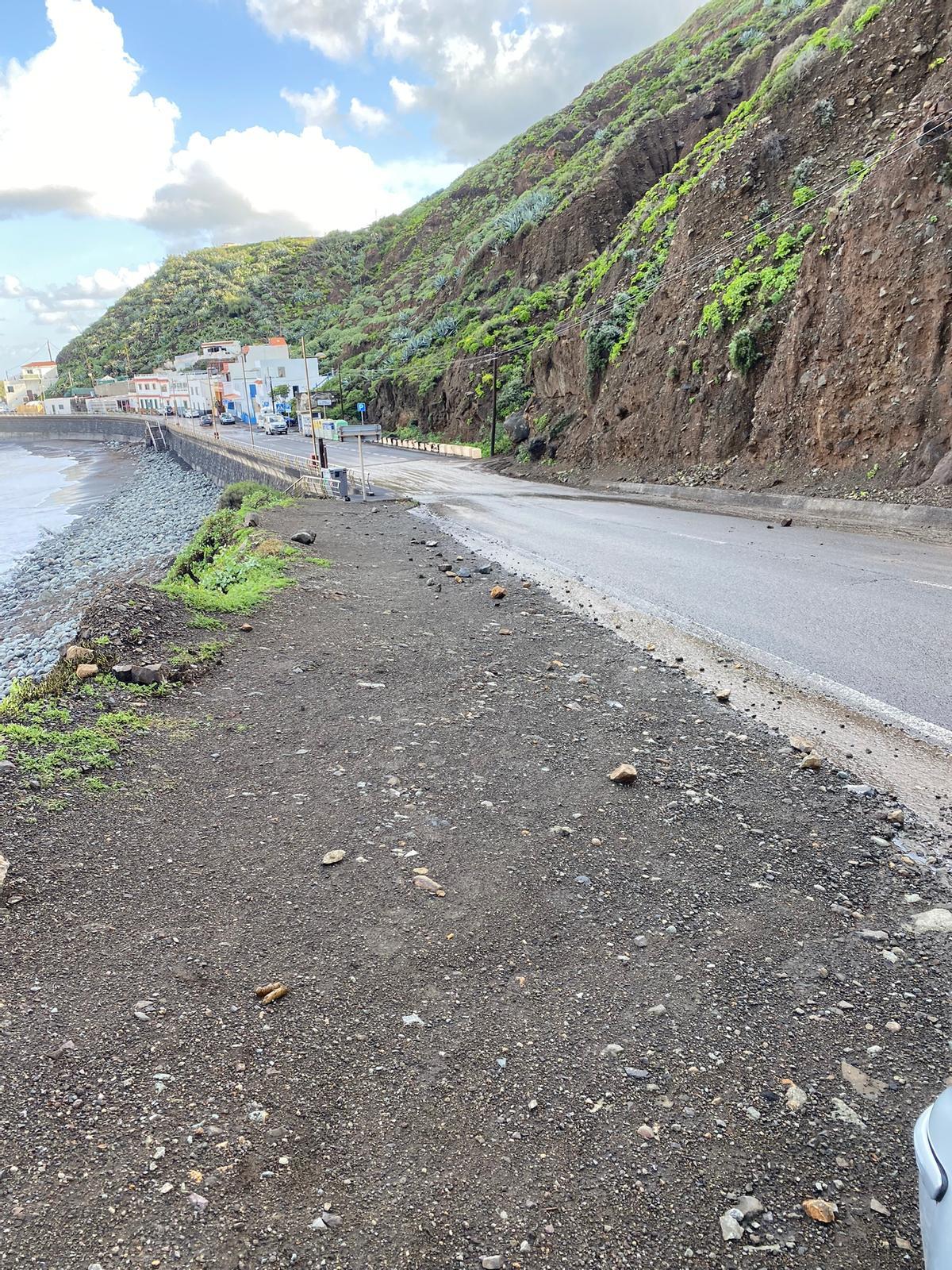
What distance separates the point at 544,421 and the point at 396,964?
1234 inches

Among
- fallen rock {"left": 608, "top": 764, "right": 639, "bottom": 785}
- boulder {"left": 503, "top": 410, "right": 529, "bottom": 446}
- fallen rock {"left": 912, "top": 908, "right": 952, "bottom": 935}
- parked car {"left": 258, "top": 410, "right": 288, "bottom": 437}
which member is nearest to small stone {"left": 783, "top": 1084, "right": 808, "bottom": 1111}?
fallen rock {"left": 912, "top": 908, "right": 952, "bottom": 935}

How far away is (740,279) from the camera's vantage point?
20.8 meters

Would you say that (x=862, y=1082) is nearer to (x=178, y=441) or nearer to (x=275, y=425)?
(x=275, y=425)

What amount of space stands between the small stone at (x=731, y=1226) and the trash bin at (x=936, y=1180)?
63 cm

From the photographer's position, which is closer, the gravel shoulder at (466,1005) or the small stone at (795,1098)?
the gravel shoulder at (466,1005)

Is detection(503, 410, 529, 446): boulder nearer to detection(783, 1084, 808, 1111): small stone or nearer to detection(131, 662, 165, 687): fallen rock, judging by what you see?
detection(131, 662, 165, 687): fallen rock

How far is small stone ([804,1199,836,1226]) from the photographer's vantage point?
80.7 inches

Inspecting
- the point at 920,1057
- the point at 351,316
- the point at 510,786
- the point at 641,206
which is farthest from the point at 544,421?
the point at 351,316

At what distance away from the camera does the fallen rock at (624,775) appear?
4.50 m

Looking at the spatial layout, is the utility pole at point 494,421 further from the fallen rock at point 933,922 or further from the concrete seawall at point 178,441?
the fallen rock at point 933,922

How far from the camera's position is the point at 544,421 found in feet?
106

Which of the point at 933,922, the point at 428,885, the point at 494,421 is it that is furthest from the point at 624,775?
the point at 494,421

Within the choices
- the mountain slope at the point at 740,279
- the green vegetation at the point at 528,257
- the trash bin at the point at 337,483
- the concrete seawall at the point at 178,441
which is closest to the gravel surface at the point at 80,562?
the concrete seawall at the point at 178,441

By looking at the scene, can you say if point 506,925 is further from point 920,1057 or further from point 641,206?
point 641,206
